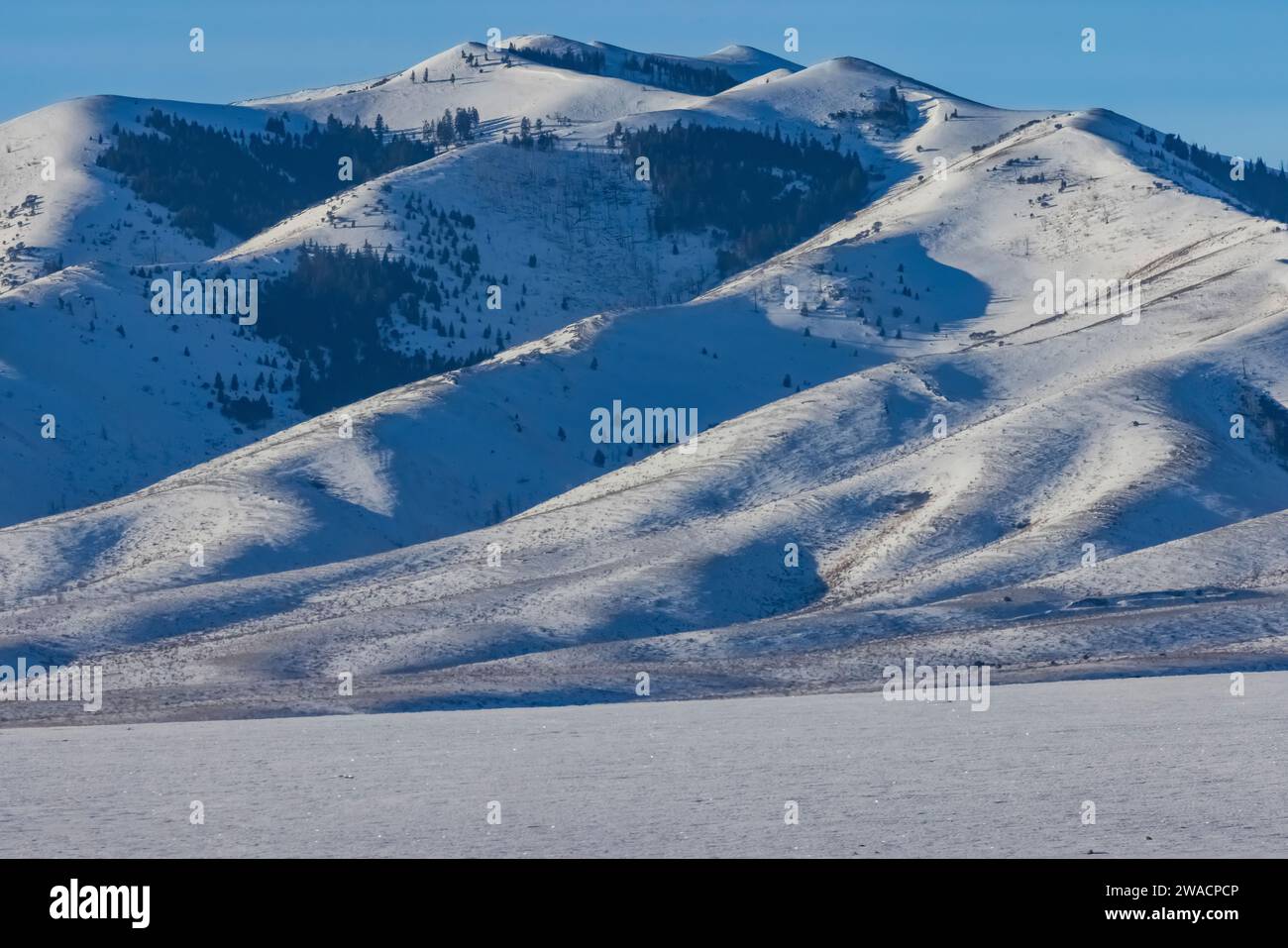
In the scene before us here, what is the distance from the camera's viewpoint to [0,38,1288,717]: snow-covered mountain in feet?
223

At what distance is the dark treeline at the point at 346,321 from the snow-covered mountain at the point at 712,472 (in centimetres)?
287

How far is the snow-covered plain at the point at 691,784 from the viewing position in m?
26.1

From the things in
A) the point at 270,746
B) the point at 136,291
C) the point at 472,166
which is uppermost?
the point at 472,166

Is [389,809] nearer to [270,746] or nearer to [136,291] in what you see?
[270,746]

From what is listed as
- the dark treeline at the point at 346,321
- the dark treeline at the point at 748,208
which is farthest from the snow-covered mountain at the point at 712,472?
the dark treeline at the point at 748,208

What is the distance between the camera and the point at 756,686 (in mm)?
58938

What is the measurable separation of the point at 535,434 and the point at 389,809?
88735 millimetres

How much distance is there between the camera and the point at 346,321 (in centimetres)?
15812

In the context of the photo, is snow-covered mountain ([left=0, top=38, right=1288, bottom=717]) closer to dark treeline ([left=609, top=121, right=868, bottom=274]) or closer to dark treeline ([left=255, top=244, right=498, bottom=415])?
dark treeline ([left=255, top=244, right=498, bottom=415])

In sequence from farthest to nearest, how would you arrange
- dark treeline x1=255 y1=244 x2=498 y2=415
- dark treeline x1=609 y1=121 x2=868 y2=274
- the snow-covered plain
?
1. dark treeline x1=609 y1=121 x2=868 y2=274
2. dark treeline x1=255 y1=244 x2=498 y2=415
3. the snow-covered plain

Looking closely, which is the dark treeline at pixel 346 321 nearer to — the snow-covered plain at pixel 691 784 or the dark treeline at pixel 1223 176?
the dark treeline at pixel 1223 176

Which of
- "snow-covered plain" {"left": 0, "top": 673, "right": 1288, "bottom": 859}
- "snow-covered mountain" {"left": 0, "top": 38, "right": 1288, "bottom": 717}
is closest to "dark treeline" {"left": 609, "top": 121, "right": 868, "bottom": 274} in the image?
"snow-covered mountain" {"left": 0, "top": 38, "right": 1288, "bottom": 717}

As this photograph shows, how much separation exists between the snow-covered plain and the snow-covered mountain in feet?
36.7

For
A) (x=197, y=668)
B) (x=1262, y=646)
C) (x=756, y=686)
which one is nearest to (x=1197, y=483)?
(x=1262, y=646)
